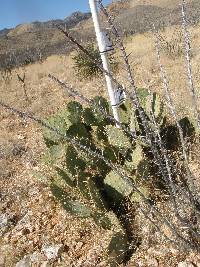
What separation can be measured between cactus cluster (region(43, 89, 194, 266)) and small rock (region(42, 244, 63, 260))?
33 centimetres

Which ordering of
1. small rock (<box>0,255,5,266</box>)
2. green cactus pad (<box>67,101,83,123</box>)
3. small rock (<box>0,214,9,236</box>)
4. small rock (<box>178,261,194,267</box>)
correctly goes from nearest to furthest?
small rock (<box>178,261,194,267</box>), small rock (<box>0,255,5,266</box>), small rock (<box>0,214,9,236</box>), green cactus pad (<box>67,101,83,123</box>)

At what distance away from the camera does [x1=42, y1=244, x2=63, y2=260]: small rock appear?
12.5ft

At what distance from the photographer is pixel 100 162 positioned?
426cm

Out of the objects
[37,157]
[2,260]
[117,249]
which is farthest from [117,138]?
[37,157]

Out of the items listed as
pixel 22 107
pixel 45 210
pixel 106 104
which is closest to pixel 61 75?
pixel 22 107

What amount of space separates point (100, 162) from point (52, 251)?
2.98 ft

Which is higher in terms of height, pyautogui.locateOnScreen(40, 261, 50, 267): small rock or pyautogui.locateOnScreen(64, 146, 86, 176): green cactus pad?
pyautogui.locateOnScreen(64, 146, 86, 176): green cactus pad

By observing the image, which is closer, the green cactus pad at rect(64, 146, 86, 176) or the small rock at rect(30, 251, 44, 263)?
the small rock at rect(30, 251, 44, 263)

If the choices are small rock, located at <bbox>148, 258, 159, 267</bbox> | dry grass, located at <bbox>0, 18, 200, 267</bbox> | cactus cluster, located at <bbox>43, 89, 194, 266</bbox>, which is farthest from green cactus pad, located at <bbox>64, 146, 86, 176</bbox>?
small rock, located at <bbox>148, 258, 159, 267</bbox>

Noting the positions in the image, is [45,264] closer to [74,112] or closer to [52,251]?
[52,251]

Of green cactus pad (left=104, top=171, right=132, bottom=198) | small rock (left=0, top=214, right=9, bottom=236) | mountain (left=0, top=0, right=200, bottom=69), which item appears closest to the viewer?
mountain (left=0, top=0, right=200, bottom=69)

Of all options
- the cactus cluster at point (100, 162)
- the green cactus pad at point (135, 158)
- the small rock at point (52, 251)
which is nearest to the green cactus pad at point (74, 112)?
the cactus cluster at point (100, 162)

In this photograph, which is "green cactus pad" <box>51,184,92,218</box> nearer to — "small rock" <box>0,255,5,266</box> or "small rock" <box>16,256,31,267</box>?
"small rock" <box>16,256,31,267</box>

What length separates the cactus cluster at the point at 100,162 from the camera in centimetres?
383
